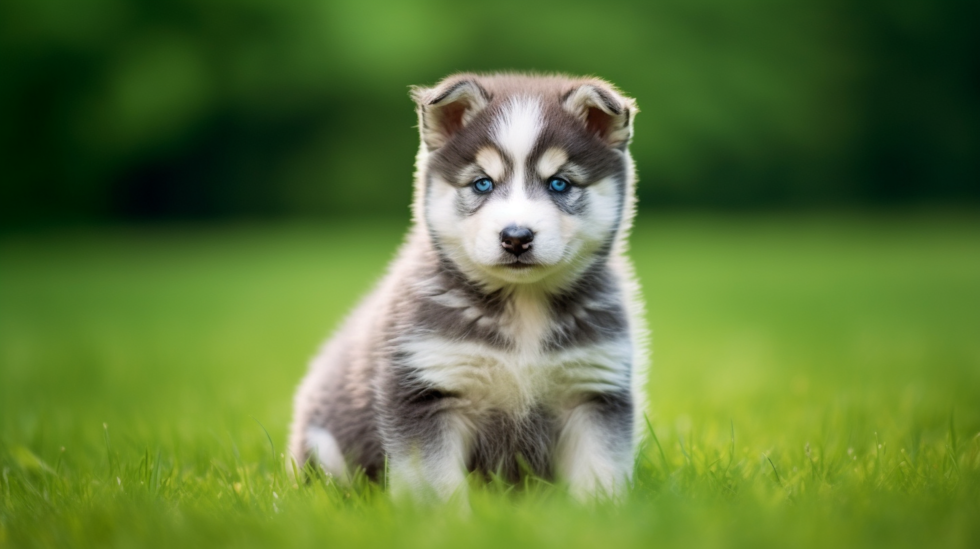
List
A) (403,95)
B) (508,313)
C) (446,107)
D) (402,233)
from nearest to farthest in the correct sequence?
(508,313) → (446,107) → (402,233) → (403,95)

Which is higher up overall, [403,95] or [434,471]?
[434,471]

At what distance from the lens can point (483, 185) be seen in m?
3.04

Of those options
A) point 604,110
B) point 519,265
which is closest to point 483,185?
point 519,265

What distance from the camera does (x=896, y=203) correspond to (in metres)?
20.0

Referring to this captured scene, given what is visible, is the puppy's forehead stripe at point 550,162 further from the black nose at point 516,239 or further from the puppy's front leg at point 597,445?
the puppy's front leg at point 597,445

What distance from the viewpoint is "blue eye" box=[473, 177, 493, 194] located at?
3.03m

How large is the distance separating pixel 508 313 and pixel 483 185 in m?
0.42

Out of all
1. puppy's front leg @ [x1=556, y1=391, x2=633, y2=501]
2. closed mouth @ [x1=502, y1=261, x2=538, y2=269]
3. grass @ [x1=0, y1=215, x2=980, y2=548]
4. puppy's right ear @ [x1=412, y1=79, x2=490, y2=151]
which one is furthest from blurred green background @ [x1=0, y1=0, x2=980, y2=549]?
puppy's right ear @ [x1=412, y1=79, x2=490, y2=151]

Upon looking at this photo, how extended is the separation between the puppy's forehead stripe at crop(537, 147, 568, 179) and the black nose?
10.6 inches

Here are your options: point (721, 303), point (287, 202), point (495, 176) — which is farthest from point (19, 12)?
point (495, 176)

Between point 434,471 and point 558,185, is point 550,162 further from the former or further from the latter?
point 434,471

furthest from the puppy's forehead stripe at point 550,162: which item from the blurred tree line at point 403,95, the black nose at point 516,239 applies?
the blurred tree line at point 403,95

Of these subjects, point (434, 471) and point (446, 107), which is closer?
point (434, 471)

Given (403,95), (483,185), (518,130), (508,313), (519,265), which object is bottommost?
(403,95)
